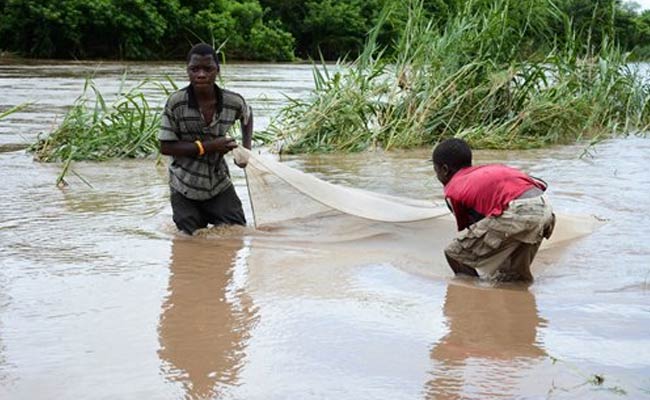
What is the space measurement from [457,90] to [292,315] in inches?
252

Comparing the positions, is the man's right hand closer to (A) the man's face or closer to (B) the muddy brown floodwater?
(A) the man's face

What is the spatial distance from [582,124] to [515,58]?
1.50 metres

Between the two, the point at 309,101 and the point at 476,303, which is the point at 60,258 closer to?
the point at 476,303

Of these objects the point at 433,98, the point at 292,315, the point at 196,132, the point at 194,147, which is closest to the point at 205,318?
the point at 292,315

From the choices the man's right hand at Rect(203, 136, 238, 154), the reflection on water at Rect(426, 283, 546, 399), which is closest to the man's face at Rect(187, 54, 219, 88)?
the man's right hand at Rect(203, 136, 238, 154)

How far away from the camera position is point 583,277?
4.81 metres

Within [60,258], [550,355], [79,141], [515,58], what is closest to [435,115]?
[515,58]

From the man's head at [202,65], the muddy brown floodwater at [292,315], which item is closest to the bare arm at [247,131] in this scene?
the man's head at [202,65]

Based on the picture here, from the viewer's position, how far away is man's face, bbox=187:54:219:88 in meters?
5.16

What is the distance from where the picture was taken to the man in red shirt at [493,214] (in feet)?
14.1

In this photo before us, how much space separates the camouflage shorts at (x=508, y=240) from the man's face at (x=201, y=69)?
171 centimetres

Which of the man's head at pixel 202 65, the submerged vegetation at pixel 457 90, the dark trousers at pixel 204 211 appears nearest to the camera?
the man's head at pixel 202 65

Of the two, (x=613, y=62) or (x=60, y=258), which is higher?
(x=613, y=62)

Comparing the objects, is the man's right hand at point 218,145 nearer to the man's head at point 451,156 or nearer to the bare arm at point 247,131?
Answer: the bare arm at point 247,131
